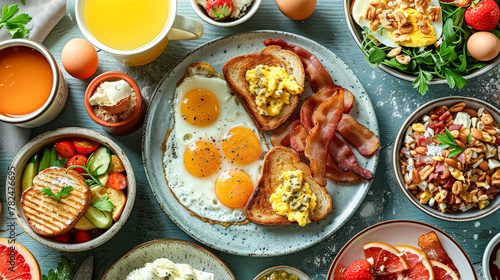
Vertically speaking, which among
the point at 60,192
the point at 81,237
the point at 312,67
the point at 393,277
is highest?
the point at 312,67

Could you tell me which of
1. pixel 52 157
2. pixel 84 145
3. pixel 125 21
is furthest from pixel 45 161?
pixel 125 21

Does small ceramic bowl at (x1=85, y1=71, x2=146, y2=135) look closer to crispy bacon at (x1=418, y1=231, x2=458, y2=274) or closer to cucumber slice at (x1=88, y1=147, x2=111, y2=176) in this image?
cucumber slice at (x1=88, y1=147, x2=111, y2=176)

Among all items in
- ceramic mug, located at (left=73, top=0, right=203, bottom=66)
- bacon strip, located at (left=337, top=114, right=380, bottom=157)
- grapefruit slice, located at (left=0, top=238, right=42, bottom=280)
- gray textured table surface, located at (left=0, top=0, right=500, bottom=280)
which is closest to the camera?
ceramic mug, located at (left=73, top=0, right=203, bottom=66)

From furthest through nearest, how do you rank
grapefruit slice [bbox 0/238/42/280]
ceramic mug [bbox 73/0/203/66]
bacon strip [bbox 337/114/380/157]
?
bacon strip [bbox 337/114/380/157], grapefruit slice [bbox 0/238/42/280], ceramic mug [bbox 73/0/203/66]

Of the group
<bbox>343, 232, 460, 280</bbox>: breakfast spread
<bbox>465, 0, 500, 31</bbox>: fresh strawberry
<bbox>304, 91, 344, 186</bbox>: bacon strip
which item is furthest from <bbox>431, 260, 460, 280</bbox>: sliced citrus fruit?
<bbox>465, 0, 500, 31</bbox>: fresh strawberry

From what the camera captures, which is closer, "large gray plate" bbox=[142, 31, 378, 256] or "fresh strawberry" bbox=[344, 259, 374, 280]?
"fresh strawberry" bbox=[344, 259, 374, 280]

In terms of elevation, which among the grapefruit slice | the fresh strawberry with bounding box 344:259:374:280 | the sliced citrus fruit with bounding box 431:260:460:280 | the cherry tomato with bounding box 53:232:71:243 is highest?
the cherry tomato with bounding box 53:232:71:243

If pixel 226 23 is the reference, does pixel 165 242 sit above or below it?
below

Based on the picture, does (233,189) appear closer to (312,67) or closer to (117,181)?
(117,181)

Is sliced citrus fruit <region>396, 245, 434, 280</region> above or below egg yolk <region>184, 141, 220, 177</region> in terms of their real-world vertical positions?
below
